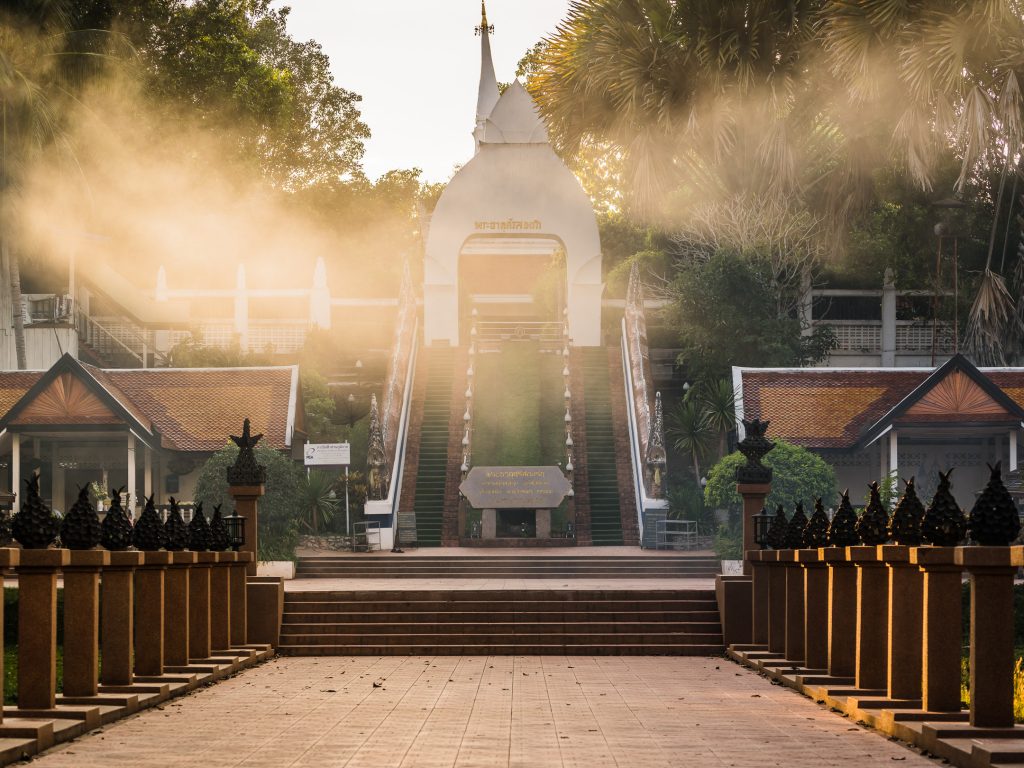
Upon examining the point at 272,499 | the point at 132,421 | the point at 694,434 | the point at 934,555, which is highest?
the point at 132,421

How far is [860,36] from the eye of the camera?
27.8 m

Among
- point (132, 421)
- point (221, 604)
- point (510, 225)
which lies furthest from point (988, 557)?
point (510, 225)

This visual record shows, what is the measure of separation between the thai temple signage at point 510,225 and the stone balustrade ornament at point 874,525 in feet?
106

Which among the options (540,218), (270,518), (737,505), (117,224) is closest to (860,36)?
(737,505)

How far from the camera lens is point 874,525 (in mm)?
12000

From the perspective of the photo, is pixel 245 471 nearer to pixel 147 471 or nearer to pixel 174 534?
pixel 174 534

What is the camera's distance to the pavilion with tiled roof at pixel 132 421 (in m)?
30.2

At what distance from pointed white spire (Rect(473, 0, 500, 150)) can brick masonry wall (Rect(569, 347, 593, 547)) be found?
83.4ft

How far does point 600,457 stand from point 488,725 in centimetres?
2207

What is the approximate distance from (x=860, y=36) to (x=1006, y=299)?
340 inches

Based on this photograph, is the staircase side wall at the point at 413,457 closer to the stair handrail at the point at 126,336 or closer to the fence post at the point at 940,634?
the stair handrail at the point at 126,336

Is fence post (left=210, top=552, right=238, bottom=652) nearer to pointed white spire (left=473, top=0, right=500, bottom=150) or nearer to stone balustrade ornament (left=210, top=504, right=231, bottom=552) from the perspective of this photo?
stone balustrade ornament (left=210, top=504, right=231, bottom=552)

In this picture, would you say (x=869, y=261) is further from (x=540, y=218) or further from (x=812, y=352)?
(x=540, y=218)

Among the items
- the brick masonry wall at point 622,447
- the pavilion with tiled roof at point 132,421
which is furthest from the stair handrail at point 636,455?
the pavilion with tiled roof at point 132,421
